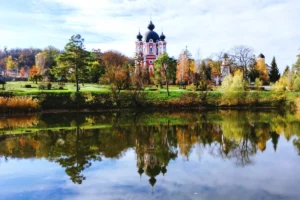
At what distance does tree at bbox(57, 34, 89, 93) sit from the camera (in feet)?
131

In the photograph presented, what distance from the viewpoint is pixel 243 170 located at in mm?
12273

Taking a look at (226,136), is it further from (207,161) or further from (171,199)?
(171,199)

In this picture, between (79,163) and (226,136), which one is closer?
(79,163)

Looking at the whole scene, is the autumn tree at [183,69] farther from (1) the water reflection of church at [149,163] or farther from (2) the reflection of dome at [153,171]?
(2) the reflection of dome at [153,171]

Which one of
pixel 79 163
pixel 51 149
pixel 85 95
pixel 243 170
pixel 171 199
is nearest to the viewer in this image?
pixel 171 199

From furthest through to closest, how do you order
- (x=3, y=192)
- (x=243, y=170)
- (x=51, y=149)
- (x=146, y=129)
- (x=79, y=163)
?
(x=146, y=129), (x=51, y=149), (x=79, y=163), (x=243, y=170), (x=3, y=192)

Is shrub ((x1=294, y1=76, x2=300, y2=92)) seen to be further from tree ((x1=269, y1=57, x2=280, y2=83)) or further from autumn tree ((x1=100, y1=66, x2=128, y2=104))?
autumn tree ((x1=100, y1=66, x2=128, y2=104))

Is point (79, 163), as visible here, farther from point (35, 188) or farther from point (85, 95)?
point (85, 95)

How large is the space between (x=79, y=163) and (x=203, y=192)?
6.04 metres

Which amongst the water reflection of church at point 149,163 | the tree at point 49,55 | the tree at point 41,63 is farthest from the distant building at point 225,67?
the water reflection of church at point 149,163

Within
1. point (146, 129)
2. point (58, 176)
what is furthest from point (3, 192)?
point (146, 129)

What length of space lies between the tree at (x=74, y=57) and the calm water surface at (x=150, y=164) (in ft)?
62.5

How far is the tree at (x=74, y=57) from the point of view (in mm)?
39969

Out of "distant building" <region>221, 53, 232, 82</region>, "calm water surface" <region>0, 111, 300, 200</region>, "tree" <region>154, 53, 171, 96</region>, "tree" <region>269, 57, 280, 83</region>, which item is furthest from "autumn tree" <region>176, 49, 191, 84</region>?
"calm water surface" <region>0, 111, 300, 200</region>
